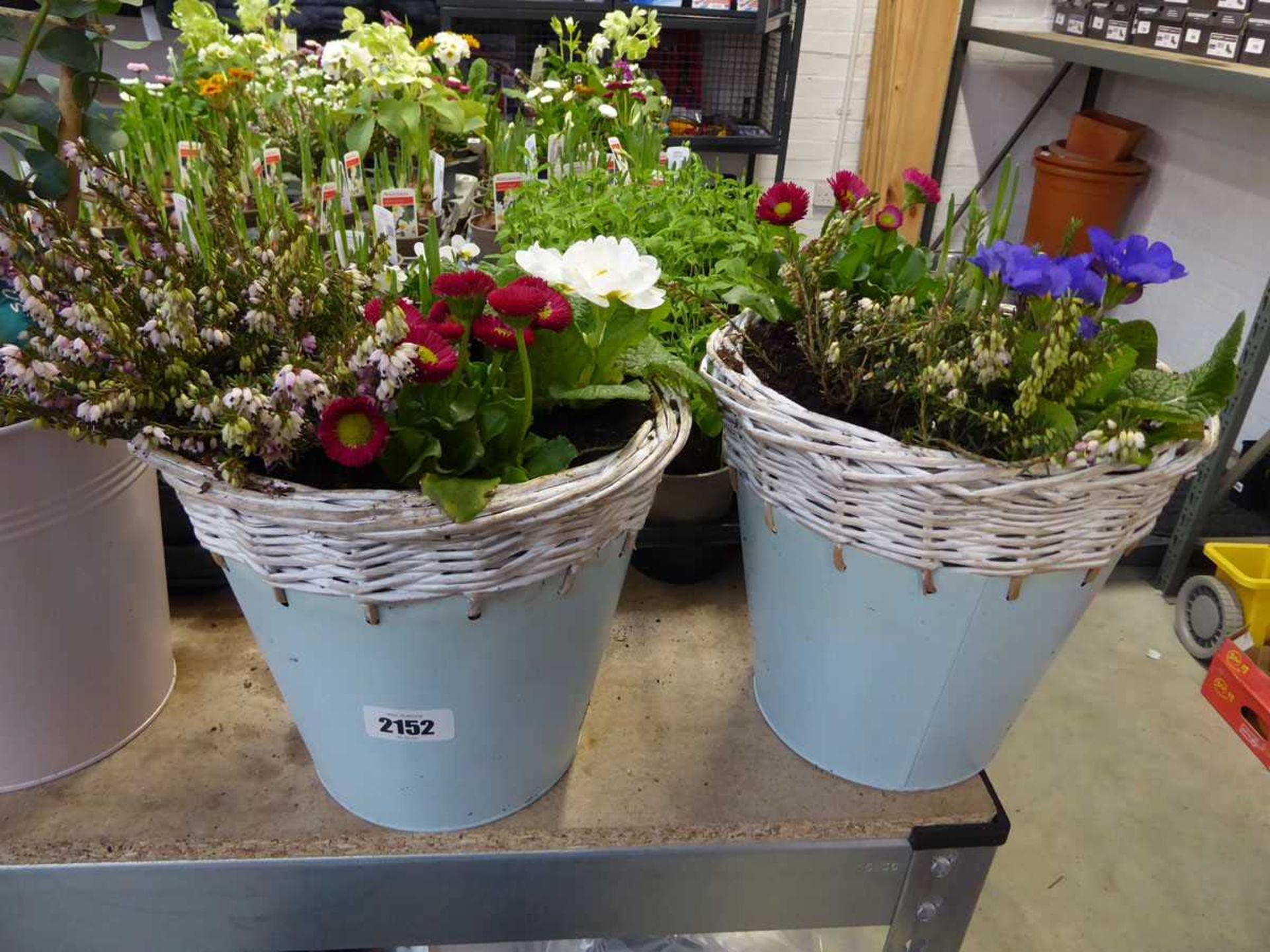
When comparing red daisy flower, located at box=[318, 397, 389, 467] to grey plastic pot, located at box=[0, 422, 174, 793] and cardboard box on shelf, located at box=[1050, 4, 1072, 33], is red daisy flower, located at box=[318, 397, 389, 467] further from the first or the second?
cardboard box on shelf, located at box=[1050, 4, 1072, 33]

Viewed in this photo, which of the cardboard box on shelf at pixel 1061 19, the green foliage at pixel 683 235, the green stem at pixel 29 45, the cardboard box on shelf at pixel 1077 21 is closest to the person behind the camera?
the green stem at pixel 29 45

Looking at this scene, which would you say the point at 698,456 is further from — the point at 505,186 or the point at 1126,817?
the point at 1126,817

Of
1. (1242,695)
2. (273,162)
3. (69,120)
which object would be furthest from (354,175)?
(1242,695)

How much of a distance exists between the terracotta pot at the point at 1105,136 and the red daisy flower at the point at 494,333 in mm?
2836

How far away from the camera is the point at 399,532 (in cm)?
53

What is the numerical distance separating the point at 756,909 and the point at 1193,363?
2.62 meters

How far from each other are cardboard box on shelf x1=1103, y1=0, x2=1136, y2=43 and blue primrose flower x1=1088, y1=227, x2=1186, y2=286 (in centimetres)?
228

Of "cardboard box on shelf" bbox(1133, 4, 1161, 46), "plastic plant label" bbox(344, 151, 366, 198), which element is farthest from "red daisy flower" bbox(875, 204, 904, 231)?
"cardboard box on shelf" bbox(1133, 4, 1161, 46)

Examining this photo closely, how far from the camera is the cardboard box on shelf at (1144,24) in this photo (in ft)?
7.66

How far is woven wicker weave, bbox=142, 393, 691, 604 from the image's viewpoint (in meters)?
0.53

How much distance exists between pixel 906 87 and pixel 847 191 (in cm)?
275

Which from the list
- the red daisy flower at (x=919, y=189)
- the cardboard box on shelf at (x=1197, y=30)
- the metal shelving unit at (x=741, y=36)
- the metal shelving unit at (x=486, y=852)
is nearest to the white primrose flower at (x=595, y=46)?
the metal shelving unit at (x=741, y=36)

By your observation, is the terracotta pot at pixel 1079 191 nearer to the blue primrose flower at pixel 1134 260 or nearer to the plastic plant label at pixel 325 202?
the plastic plant label at pixel 325 202

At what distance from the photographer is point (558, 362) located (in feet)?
2.17
